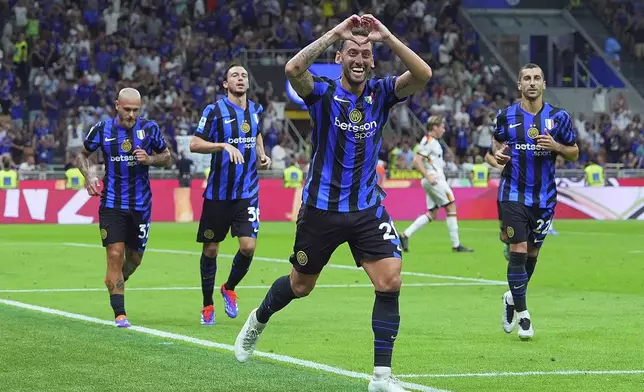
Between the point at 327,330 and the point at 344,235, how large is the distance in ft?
11.3

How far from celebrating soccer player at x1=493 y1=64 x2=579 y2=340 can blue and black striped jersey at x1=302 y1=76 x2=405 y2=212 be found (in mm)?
3459

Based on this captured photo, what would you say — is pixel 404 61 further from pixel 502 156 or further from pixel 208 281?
pixel 208 281

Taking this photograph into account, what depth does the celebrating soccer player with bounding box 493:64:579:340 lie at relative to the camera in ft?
39.6

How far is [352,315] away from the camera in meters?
13.5

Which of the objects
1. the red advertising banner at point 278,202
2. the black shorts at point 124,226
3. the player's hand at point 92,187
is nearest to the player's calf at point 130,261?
the black shorts at point 124,226

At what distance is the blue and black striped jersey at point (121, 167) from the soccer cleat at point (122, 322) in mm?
1136

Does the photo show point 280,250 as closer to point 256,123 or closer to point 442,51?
point 256,123

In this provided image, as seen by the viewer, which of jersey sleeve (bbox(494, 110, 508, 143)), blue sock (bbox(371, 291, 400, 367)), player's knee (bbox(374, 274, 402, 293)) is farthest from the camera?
jersey sleeve (bbox(494, 110, 508, 143))

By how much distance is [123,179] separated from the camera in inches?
510

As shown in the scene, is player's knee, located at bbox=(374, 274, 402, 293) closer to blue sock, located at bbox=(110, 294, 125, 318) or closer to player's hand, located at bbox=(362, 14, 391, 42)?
player's hand, located at bbox=(362, 14, 391, 42)

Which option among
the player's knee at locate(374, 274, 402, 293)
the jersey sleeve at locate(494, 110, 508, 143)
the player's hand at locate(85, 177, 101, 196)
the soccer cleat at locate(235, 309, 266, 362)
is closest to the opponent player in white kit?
the jersey sleeve at locate(494, 110, 508, 143)

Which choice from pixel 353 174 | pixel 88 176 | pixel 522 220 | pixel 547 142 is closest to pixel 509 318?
pixel 522 220

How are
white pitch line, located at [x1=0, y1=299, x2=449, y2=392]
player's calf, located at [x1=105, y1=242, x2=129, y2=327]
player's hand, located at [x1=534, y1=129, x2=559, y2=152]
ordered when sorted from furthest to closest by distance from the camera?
player's calf, located at [x1=105, y1=242, x2=129, y2=327]
player's hand, located at [x1=534, y1=129, x2=559, y2=152]
white pitch line, located at [x1=0, y1=299, x2=449, y2=392]

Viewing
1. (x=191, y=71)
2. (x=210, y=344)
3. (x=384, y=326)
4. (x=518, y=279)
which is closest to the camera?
(x=384, y=326)
